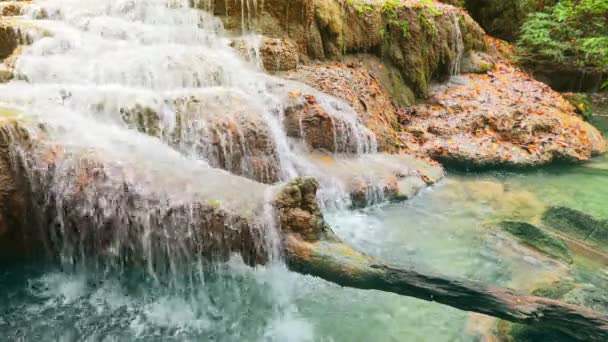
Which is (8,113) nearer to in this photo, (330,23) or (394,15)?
(330,23)

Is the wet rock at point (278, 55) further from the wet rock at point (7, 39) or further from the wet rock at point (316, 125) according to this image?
the wet rock at point (7, 39)

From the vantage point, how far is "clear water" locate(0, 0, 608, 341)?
358cm

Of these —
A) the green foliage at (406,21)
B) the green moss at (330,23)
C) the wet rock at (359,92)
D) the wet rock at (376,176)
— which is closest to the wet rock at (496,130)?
the wet rock at (359,92)

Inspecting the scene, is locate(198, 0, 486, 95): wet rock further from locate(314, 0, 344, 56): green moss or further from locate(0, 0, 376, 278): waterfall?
locate(0, 0, 376, 278): waterfall

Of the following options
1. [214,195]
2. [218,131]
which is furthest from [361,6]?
[214,195]

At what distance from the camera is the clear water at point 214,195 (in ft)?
11.7

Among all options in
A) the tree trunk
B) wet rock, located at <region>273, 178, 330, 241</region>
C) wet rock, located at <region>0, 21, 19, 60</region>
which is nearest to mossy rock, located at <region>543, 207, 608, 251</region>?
the tree trunk

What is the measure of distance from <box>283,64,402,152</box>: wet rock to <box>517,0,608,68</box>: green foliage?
24.3 ft

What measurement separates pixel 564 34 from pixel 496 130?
697 cm

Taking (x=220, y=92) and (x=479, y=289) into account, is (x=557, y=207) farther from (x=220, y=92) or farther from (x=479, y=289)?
(x=220, y=92)

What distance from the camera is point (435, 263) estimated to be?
182 inches

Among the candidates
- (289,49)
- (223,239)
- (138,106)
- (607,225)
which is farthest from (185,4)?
(607,225)

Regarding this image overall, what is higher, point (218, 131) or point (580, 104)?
point (218, 131)

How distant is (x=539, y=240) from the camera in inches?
196
